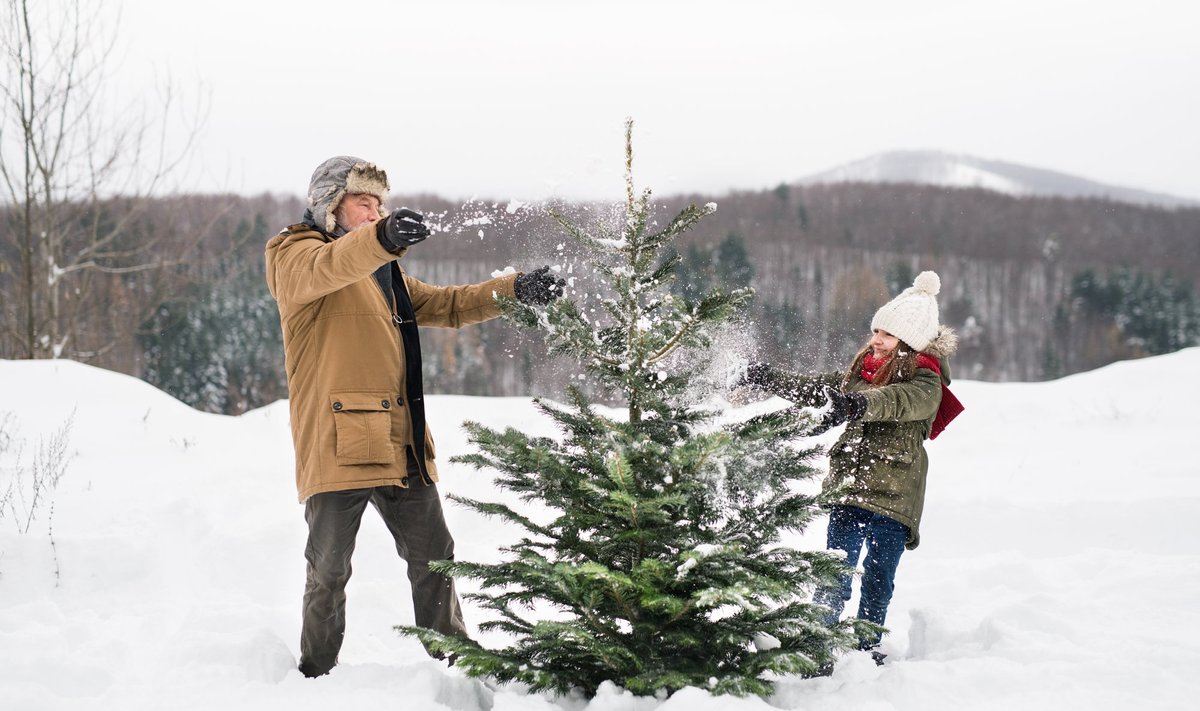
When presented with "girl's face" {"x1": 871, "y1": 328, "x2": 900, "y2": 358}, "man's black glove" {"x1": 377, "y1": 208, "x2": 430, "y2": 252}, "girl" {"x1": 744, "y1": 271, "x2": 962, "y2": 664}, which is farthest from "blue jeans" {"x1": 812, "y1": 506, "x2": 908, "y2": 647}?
"man's black glove" {"x1": 377, "y1": 208, "x2": 430, "y2": 252}

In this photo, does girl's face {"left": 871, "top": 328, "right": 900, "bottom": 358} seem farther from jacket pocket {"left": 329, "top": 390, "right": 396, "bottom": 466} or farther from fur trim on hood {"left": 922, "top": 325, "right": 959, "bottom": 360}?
jacket pocket {"left": 329, "top": 390, "right": 396, "bottom": 466}

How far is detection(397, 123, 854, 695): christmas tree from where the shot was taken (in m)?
2.90

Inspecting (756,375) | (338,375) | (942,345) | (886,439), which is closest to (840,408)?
(756,375)

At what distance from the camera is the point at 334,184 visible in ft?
11.5

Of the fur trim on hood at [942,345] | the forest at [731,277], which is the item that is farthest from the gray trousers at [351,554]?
the fur trim on hood at [942,345]

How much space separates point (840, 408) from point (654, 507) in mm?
1069

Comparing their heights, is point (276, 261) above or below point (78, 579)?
above

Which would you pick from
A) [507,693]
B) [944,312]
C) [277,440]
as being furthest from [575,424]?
[944,312]

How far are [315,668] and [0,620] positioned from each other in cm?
170

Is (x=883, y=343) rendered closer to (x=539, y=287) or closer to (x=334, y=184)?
(x=539, y=287)

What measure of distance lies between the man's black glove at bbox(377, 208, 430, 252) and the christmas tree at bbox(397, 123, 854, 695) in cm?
50

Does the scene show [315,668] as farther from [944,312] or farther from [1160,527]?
[944,312]

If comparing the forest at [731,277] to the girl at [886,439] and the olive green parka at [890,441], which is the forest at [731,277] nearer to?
the olive green parka at [890,441]

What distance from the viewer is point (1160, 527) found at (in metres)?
6.63
